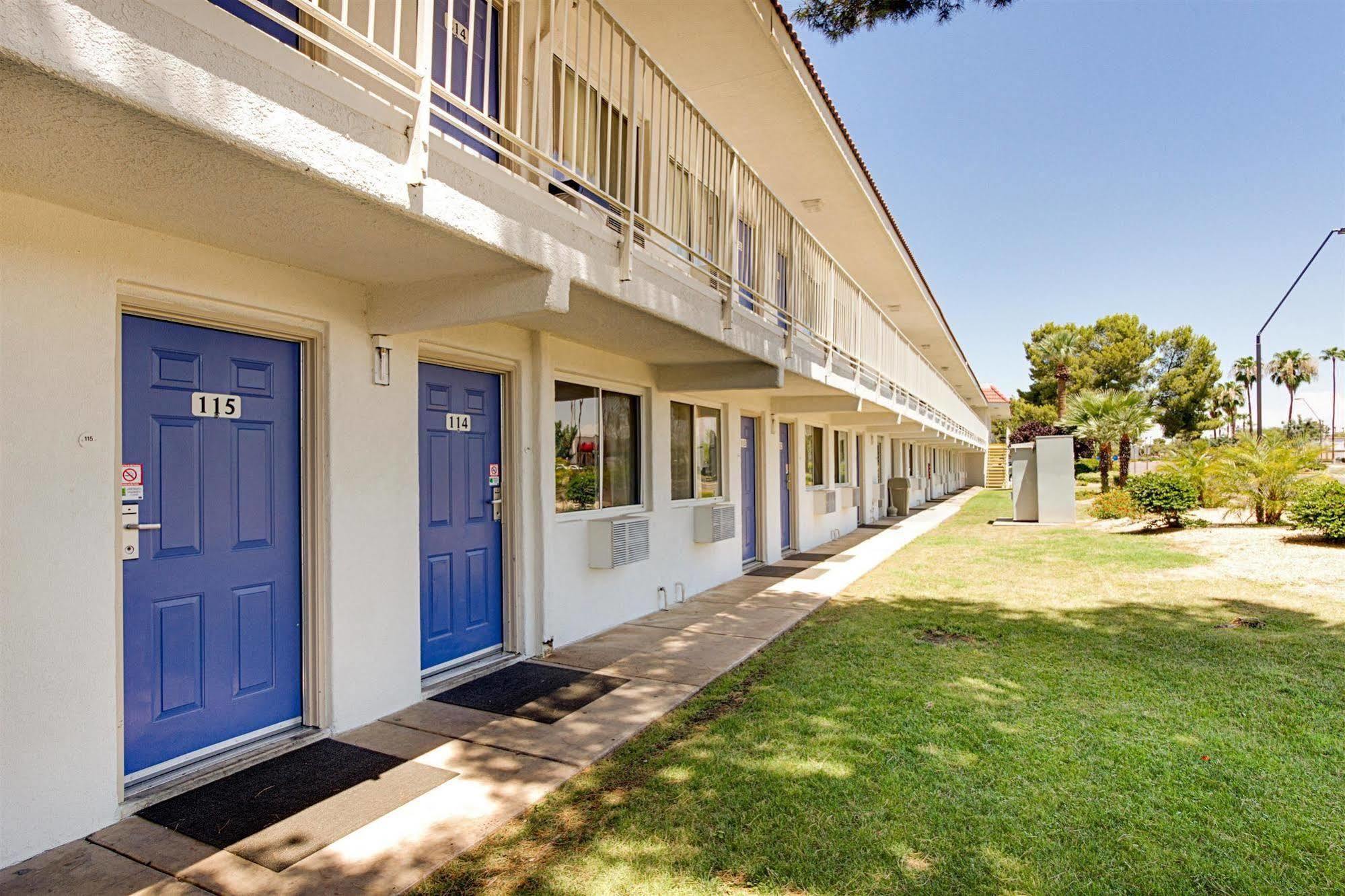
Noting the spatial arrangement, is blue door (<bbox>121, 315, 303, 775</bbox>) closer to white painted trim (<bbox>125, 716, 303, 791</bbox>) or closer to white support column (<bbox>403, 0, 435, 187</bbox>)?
white painted trim (<bbox>125, 716, 303, 791</bbox>)

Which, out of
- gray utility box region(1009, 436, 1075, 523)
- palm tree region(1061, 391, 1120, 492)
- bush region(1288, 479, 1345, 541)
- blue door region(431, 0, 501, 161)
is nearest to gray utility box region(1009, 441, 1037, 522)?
gray utility box region(1009, 436, 1075, 523)

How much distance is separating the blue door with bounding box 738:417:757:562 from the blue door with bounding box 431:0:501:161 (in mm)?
6039

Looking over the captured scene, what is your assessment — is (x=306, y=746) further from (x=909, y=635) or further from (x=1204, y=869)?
(x=909, y=635)

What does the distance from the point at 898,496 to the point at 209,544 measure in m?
20.0

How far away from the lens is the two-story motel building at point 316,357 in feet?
8.37

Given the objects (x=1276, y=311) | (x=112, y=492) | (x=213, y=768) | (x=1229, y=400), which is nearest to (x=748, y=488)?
(x=213, y=768)

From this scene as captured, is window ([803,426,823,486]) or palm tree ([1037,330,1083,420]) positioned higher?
palm tree ([1037,330,1083,420])

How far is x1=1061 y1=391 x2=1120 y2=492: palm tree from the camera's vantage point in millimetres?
24719

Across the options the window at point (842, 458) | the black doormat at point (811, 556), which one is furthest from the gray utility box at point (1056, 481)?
the black doormat at point (811, 556)

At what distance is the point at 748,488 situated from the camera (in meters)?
10.7

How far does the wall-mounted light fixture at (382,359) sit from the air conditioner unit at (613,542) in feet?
8.45

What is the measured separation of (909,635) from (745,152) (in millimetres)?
6784

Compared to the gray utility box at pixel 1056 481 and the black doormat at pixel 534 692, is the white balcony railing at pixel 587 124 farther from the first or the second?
the gray utility box at pixel 1056 481

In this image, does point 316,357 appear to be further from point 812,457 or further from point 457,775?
point 812,457
